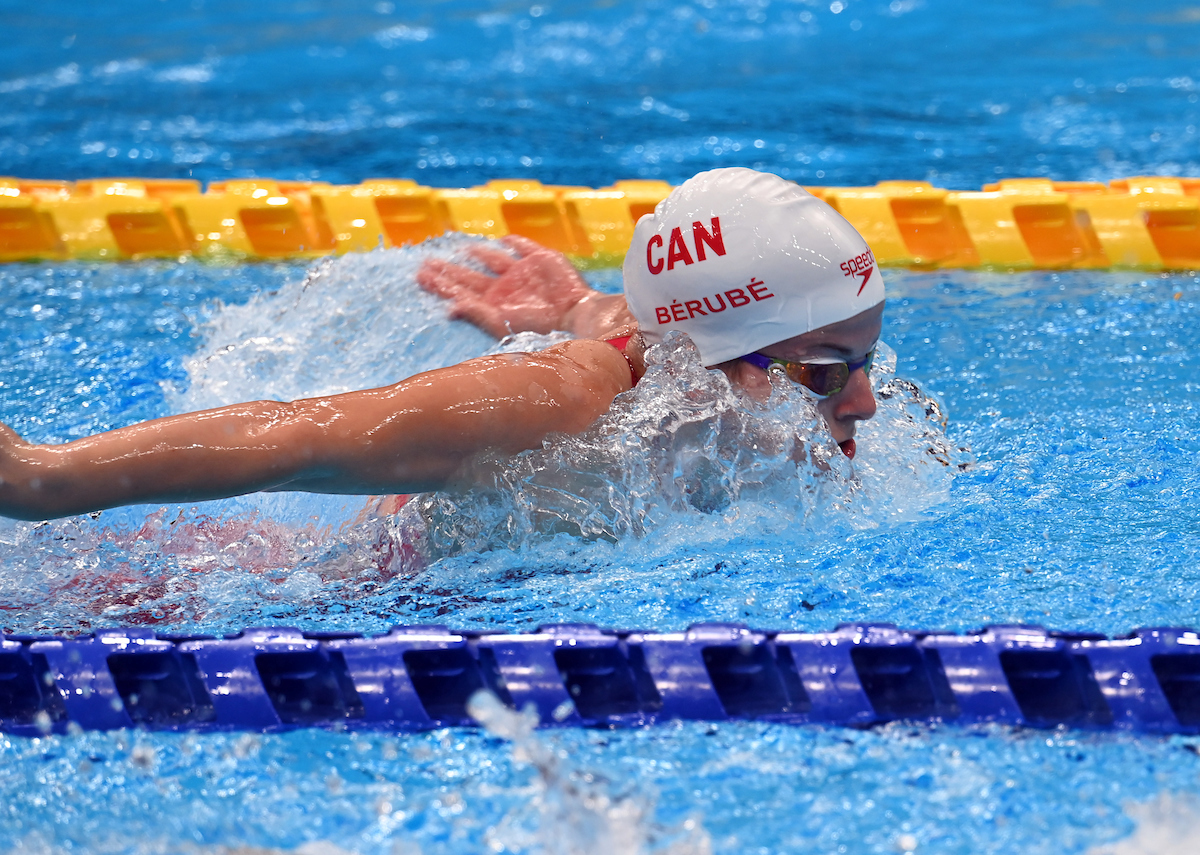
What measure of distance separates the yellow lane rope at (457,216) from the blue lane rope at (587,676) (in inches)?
107

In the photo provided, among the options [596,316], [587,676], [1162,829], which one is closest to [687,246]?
[596,316]

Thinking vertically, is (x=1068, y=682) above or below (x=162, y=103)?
below

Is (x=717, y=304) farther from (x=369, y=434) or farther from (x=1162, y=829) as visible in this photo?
(x=1162, y=829)

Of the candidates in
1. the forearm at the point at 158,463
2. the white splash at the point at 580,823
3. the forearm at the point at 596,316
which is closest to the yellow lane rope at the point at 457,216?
the forearm at the point at 596,316

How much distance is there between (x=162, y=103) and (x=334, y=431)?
234 inches

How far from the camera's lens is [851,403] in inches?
91.8

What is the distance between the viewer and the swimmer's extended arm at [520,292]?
286cm

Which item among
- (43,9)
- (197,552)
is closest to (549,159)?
(197,552)

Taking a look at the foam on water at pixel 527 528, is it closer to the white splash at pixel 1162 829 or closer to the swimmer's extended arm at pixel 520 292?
the swimmer's extended arm at pixel 520 292

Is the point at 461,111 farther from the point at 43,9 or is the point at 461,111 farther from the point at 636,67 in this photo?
the point at 43,9

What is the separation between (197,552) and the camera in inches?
96.4

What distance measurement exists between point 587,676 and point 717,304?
29.6 inches

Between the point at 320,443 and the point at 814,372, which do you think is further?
the point at 814,372

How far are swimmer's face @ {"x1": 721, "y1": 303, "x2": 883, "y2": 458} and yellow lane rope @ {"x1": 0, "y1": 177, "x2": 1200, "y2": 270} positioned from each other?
7.07ft
